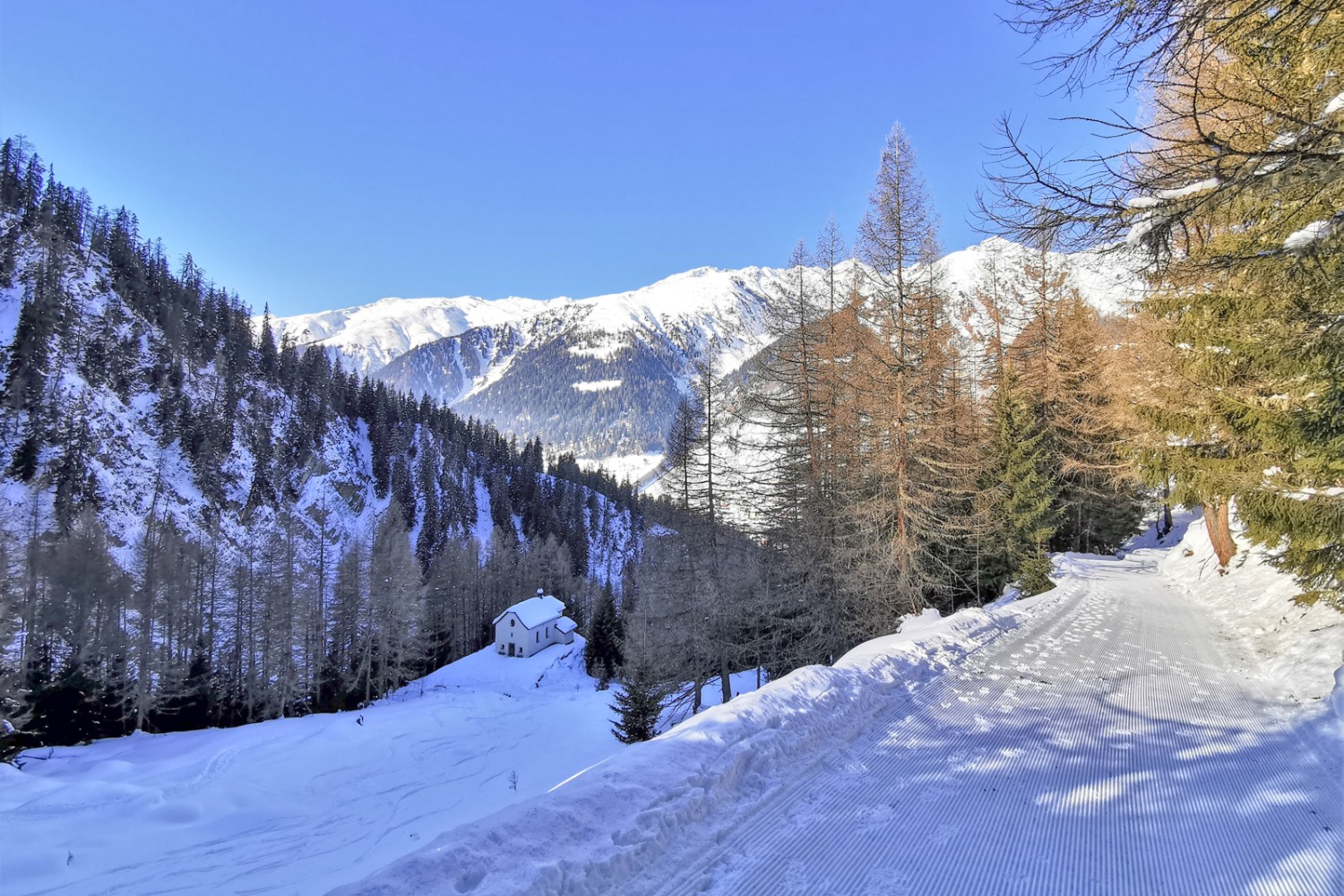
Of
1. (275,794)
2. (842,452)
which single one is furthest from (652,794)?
(275,794)

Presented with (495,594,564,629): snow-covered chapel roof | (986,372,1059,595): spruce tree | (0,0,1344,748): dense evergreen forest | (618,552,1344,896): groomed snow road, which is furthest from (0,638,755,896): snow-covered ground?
(495,594,564,629): snow-covered chapel roof

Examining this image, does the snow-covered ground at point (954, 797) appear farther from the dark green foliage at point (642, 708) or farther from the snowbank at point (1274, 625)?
the dark green foliage at point (642, 708)

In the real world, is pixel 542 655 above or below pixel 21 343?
below

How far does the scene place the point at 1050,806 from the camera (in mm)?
3559

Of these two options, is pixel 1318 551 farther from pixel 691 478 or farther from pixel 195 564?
pixel 195 564

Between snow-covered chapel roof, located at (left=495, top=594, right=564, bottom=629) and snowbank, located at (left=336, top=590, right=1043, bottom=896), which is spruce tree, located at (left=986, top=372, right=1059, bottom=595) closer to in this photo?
snowbank, located at (left=336, top=590, right=1043, bottom=896)

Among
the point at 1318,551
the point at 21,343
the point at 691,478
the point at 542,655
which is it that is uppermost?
the point at 21,343

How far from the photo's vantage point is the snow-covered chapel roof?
52.4 metres

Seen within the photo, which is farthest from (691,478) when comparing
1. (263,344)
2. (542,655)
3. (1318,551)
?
(263,344)

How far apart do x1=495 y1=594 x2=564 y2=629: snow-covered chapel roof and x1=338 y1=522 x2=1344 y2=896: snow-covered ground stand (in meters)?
50.2

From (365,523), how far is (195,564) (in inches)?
1606

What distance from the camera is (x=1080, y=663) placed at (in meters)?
7.10

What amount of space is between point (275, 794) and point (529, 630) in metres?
33.9

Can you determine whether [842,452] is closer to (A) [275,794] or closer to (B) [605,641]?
(A) [275,794]
